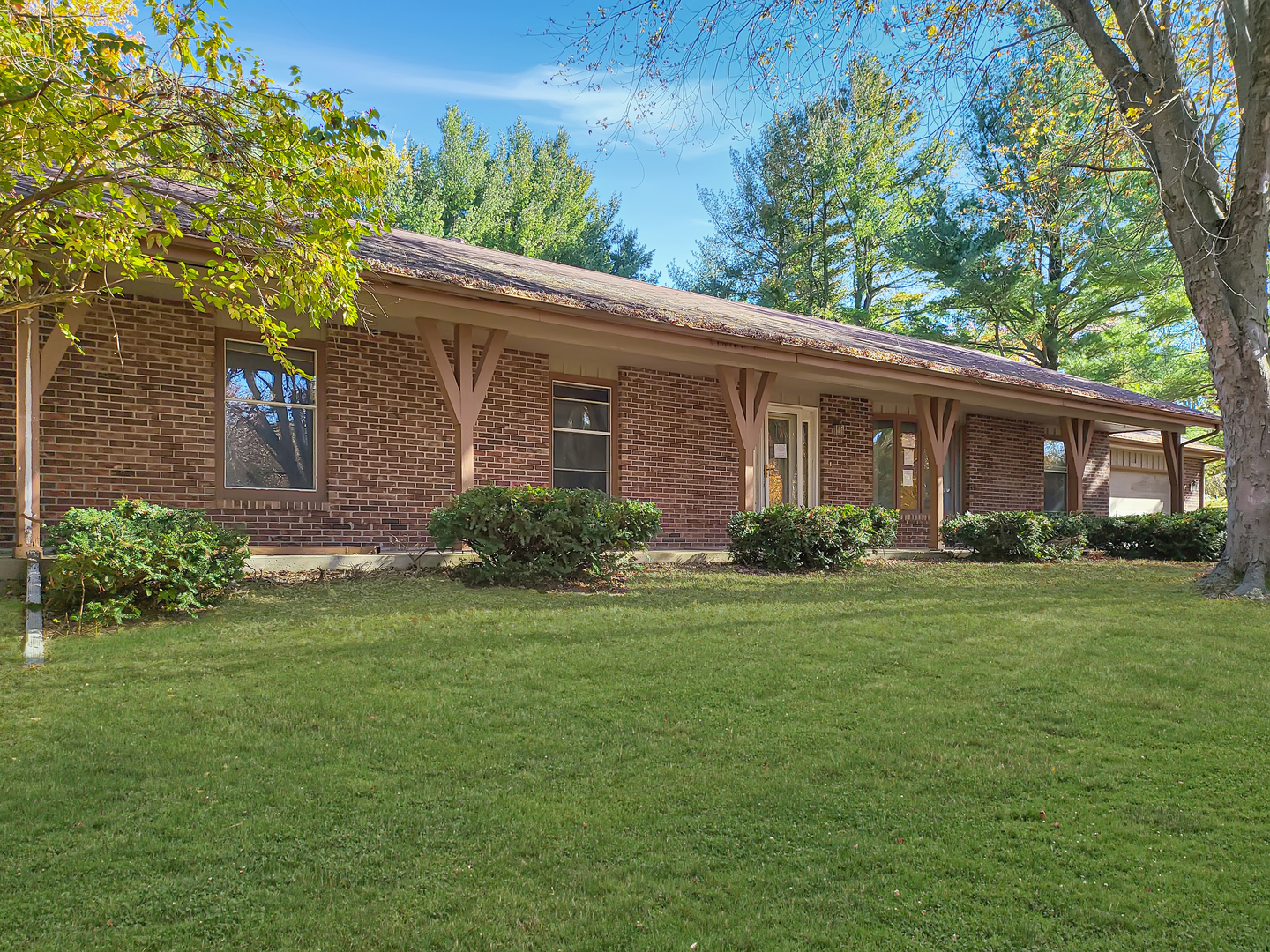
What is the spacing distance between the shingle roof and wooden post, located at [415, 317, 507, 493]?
623 mm

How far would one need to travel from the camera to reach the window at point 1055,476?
1866 cm

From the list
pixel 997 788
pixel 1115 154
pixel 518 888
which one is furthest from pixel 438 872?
pixel 1115 154

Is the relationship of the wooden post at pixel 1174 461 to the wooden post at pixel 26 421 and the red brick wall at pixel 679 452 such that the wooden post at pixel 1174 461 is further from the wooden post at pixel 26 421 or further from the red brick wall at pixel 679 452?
the wooden post at pixel 26 421

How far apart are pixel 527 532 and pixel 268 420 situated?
3596 mm

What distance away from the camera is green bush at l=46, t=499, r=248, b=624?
227 inches

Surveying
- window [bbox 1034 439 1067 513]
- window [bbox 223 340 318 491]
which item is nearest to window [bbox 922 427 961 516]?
window [bbox 1034 439 1067 513]

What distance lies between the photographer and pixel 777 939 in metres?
2.50

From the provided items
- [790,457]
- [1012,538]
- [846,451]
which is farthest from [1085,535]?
[790,457]

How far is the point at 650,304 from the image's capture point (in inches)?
424

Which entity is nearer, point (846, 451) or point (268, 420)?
point (268, 420)

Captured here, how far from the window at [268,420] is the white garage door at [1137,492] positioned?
19.0 m

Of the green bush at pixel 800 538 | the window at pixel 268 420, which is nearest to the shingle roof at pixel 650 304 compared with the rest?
the window at pixel 268 420

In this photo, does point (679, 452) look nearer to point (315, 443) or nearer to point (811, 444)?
point (811, 444)

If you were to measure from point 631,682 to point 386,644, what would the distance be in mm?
1683
